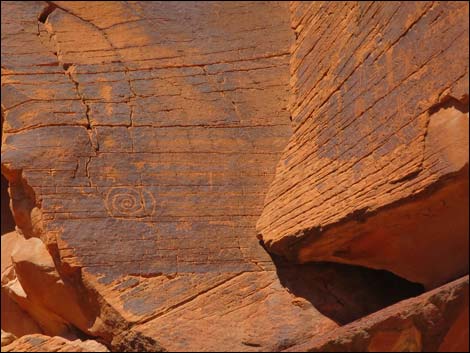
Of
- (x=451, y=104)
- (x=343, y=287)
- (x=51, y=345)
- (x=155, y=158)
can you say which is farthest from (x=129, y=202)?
(x=451, y=104)

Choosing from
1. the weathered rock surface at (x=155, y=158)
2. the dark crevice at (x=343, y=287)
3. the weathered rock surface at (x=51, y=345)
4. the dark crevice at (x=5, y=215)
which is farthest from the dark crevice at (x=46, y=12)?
the dark crevice at (x=343, y=287)

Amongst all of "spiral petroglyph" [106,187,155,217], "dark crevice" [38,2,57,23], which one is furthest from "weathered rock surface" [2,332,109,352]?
"dark crevice" [38,2,57,23]

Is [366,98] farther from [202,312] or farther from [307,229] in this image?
[202,312]

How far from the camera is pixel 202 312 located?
172 inches

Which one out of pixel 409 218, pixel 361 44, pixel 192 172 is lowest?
pixel 409 218

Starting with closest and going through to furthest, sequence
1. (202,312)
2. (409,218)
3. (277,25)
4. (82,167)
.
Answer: (409,218) → (202,312) → (82,167) → (277,25)

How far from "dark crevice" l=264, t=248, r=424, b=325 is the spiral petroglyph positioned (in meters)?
0.61

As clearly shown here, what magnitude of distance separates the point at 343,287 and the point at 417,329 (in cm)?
72

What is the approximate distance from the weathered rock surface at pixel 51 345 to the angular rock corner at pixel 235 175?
0.01m

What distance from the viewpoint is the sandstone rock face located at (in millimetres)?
3904

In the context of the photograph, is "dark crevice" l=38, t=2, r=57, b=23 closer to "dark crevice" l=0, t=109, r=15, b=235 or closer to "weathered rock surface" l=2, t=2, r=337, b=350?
"weathered rock surface" l=2, t=2, r=337, b=350

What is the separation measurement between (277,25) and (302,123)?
0.71m

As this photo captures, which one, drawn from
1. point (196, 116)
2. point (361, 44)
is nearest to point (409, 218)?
point (361, 44)

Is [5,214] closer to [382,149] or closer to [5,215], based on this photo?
[5,215]
